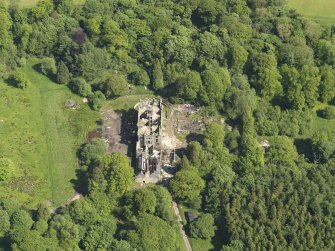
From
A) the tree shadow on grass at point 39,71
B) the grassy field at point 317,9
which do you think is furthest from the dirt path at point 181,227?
the grassy field at point 317,9

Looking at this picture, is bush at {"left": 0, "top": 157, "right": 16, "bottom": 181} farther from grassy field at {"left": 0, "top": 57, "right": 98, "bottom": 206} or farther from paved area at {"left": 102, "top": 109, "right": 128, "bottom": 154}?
paved area at {"left": 102, "top": 109, "right": 128, "bottom": 154}

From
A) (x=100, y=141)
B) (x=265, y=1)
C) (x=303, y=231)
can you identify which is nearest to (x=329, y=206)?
(x=303, y=231)

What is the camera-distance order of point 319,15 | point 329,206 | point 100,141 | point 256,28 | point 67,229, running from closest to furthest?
1. point 67,229
2. point 329,206
3. point 100,141
4. point 256,28
5. point 319,15

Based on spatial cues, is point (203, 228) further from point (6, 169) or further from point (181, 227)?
point (6, 169)

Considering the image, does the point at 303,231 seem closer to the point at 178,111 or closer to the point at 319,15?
the point at 178,111

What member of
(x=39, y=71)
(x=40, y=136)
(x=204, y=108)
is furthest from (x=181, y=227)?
Answer: (x=39, y=71)

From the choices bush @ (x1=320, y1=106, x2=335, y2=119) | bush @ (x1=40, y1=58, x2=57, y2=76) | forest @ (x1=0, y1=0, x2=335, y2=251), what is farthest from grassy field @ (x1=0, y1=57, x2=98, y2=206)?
bush @ (x1=320, y1=106, x2=335, y2=119)
